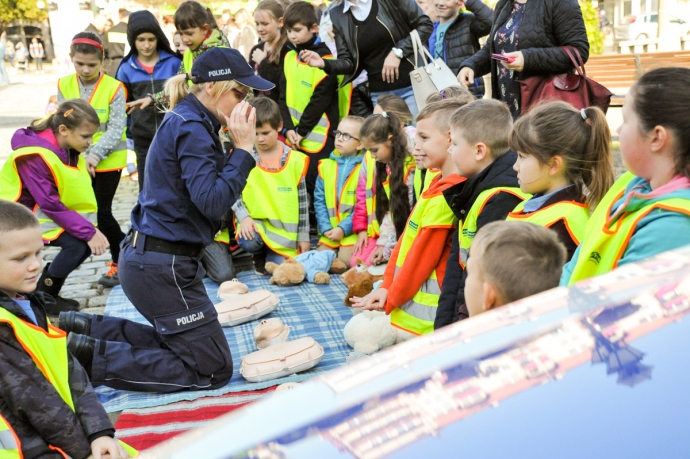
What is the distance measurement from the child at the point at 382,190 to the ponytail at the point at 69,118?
1.94m

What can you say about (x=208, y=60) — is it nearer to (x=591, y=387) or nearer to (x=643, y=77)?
(x=643, y=77)

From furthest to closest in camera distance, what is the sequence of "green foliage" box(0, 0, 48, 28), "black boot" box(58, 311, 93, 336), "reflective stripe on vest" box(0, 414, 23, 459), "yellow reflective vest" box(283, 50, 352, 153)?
1. "green foliage" box(0, 0, 48, 28)
2. "yellow reflective vest" box(283, 50, 352, 153)
3. "black boot" box(58, 311, 93, 336)
4. "reflective stripe on vest" box(0, 414, 23, 459)

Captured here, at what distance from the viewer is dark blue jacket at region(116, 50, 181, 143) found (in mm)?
6934

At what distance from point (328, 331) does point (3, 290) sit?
2393 mm

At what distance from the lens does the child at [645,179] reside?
196 centimetres

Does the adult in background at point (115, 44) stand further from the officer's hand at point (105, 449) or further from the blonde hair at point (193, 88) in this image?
the officer's hand at point (105, 449)

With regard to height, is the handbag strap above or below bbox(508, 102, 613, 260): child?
above

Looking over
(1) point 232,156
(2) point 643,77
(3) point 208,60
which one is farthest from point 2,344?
(2) point 643,77

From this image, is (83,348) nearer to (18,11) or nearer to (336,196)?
(336,196)

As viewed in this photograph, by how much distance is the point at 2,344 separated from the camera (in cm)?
259

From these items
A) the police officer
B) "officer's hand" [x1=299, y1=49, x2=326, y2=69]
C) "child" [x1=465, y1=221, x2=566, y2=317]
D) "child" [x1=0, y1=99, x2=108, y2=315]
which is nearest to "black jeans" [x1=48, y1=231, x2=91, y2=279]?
"child" [x1=0, y1=99, x2=108, y2=315]

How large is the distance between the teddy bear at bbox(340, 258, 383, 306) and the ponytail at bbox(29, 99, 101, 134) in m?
2.14

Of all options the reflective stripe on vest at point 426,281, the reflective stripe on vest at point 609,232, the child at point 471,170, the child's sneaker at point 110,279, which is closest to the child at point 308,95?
the child's sneaker at point 110,279

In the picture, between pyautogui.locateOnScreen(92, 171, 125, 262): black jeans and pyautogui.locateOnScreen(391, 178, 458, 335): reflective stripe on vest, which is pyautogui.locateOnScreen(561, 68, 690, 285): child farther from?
pyautogui.locateOnScreen(92, 171, 125, 262): black jeans
